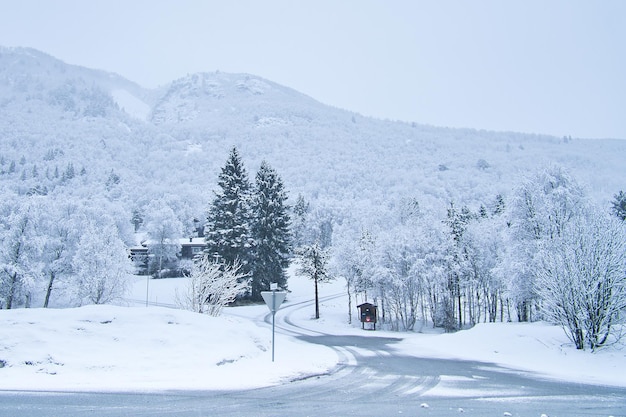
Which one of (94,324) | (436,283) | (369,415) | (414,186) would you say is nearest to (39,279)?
(94,324)

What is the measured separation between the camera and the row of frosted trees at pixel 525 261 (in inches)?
709

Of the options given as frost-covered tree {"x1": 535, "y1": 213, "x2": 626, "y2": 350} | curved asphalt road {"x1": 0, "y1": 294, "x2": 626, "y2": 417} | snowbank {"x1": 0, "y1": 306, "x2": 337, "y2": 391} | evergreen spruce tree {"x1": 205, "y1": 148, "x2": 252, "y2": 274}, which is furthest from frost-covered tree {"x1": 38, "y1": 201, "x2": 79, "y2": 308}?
frost-covered tree {"x1": 535, "y1": 213, "x2": 626, "y2": 350}

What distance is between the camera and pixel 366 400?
10891 millimetres

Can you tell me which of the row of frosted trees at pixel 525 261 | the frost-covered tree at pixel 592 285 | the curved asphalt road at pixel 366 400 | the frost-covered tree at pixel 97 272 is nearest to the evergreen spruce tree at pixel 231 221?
the frost-covered tree at pixel 97 272

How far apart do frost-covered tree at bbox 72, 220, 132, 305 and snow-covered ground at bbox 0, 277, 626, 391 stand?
3181 centimetres

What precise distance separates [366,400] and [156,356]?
729 cm

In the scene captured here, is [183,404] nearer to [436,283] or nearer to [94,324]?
→ [94,324]

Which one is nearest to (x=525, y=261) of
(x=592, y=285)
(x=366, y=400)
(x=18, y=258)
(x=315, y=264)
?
(x=592, y=285)

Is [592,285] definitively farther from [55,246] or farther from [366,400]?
[55,246]

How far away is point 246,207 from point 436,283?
83.4 ft

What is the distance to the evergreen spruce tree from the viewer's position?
5091 centimetres

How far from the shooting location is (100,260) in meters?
45.4

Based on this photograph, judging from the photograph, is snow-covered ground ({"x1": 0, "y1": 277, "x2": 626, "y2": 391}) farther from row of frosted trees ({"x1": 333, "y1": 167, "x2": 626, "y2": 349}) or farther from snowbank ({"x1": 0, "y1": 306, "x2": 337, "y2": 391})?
row of frosted trees ({"x1": 333, "y1": 167, "x2": 626, "y2": 349})

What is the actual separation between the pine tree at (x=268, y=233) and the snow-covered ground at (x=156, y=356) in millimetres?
32849
